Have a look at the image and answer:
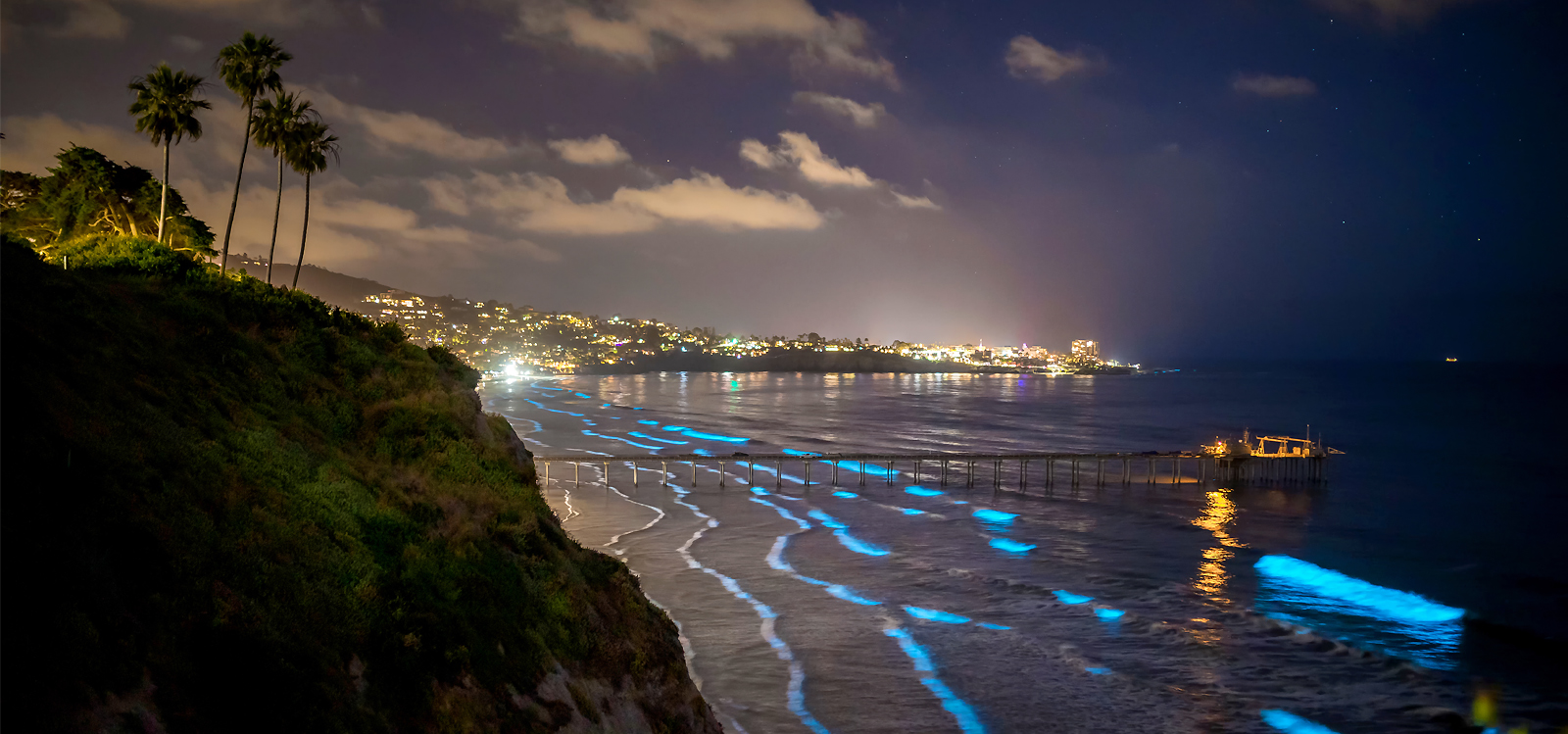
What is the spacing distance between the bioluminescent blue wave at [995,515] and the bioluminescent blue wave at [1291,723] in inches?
986

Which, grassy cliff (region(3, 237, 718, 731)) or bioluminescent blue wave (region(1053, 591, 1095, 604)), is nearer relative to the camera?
grassy cliff (region(3, 237, 718, 731))

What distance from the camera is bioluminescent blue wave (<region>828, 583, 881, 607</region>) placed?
102ft

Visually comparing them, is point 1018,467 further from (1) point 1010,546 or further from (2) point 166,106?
(2) point 166,106

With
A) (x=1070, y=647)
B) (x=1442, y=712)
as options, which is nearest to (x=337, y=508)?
(x=1070, y=647)

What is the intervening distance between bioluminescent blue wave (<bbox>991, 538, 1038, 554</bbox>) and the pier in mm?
18055

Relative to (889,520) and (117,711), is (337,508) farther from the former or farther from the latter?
(889,520)

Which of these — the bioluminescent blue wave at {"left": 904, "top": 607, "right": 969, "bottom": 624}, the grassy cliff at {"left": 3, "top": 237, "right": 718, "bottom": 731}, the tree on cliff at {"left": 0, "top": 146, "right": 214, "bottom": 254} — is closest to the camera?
the grassy cliff at {"left": 3, "top": 237, "right": 718, "bottom": 731}

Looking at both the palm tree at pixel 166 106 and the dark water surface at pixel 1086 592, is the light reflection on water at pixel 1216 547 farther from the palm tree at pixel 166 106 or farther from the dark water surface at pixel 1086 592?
the palm tree at pixel 166 106

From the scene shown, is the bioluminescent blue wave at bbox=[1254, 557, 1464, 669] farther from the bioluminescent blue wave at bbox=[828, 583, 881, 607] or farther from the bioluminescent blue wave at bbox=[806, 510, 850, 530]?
the bioluminescent blue wave at bbox=[806, 510, 850, 530]

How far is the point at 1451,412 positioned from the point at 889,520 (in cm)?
13644

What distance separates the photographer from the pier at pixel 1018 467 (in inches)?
2409

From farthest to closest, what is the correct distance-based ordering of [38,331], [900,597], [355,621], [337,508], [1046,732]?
[900,597]
[1046,732]
[337,508]
[38,331]
[355,621]

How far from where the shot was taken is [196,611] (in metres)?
9.19

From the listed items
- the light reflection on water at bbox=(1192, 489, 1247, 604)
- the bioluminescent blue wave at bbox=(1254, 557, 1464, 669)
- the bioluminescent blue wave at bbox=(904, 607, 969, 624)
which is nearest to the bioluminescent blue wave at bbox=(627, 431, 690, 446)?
the light reflection on water at bbox=(1192, 489, 1247, 604)
